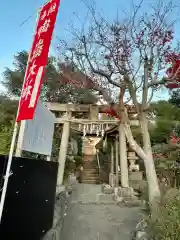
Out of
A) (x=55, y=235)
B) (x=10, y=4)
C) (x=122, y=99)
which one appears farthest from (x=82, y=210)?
(x=10, y=4)

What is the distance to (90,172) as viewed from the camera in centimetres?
1283

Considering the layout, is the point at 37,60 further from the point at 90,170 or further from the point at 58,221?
the point at 90,170

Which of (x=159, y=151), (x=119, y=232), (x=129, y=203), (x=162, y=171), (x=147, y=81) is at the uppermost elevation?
(x=147, y=81)

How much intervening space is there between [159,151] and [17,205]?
8.46 m

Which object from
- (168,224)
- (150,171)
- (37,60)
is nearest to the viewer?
(37,60)

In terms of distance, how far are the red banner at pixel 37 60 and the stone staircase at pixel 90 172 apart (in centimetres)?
997

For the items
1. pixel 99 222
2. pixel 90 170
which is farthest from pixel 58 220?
pixel 90 170

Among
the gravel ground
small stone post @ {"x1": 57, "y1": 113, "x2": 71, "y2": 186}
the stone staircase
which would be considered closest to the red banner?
the gravel ground

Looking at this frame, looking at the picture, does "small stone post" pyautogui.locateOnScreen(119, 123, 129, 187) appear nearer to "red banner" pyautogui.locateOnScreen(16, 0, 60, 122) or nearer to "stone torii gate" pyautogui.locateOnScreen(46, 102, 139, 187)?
"stone torii gate" pyautogui.locateOnScreen(46, 102, 139, 187)

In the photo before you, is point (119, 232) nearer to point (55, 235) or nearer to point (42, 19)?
point (55, 235)

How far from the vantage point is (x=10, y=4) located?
5.23 metres

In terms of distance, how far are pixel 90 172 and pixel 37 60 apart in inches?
425

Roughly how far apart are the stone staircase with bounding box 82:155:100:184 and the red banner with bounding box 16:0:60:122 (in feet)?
32.7

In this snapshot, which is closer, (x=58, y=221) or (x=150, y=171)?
(x=58, y=221)
